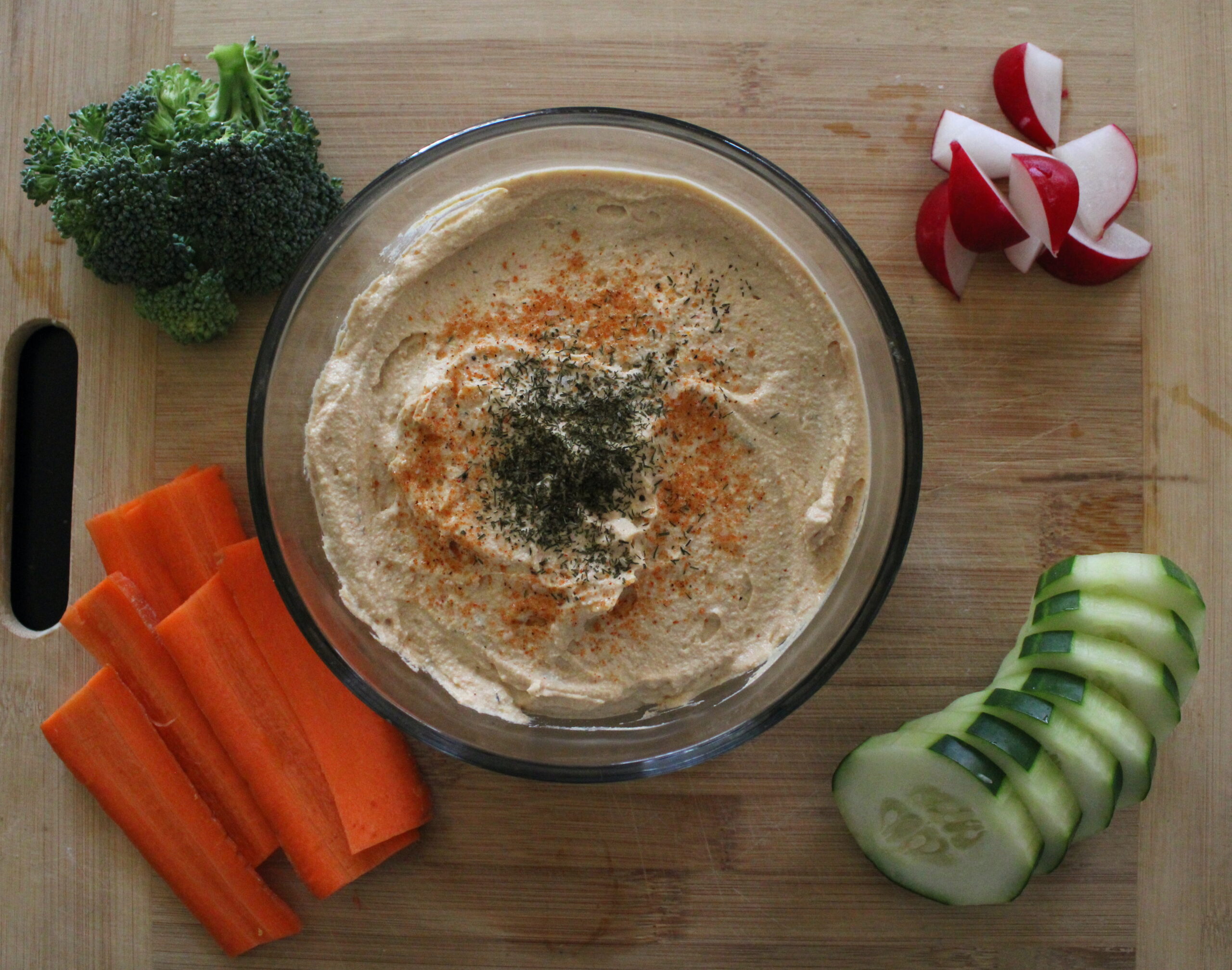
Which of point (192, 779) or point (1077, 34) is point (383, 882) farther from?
point (1077, 34)

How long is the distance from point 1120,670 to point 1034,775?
325 millimetres

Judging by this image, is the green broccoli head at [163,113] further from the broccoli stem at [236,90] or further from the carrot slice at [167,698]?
the carrot slice at [167,698]

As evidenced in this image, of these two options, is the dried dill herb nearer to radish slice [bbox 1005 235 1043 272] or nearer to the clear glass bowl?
the clear glass bowl

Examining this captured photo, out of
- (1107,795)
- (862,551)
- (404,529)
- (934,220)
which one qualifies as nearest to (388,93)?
(404,529)

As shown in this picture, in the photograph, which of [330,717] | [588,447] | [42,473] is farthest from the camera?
[42,473]

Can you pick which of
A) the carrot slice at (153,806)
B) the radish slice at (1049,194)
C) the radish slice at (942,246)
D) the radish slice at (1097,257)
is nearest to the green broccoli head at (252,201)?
the carrot slice at (153,806)

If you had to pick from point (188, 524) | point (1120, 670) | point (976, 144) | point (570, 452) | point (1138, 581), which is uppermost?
point (976, 144)

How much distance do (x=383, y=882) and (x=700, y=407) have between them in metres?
1.50

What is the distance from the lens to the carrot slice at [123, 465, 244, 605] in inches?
88.1

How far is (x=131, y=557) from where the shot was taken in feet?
7.44

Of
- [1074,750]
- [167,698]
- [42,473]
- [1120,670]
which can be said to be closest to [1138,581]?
[1120,670]

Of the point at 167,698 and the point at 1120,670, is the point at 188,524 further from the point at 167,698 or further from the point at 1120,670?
the point at 1120,670

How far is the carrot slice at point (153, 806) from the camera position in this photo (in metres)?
2.25

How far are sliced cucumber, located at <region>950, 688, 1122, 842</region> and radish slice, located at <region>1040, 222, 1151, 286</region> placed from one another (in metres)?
1.10
